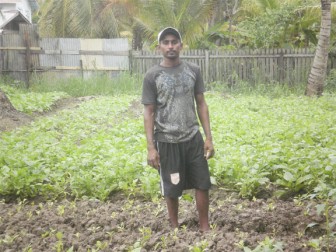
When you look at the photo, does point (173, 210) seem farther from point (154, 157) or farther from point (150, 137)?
point (150, 137)

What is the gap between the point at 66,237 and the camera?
4.38 metres

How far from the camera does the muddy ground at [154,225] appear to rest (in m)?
4.00

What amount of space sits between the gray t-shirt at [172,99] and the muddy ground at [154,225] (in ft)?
2.87

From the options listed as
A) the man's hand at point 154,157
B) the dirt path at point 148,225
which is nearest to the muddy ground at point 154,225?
the dirt path at point 148,225

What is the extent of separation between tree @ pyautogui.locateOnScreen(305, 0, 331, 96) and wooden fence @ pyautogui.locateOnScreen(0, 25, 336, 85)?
7.51ft

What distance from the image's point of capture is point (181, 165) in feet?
14.8

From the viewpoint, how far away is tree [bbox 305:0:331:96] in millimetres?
14734

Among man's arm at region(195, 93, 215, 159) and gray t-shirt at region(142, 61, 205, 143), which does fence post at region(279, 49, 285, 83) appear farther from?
gray t-shirt at region(142, 61, 205, 143)

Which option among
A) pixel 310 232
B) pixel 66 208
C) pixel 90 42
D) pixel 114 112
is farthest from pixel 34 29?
pixel 310 232

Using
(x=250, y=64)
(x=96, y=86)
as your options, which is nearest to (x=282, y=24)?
(x=250, y=64)

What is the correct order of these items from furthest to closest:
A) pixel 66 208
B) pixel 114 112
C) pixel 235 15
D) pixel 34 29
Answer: pixel 235 15 < pixel 34 29 < pixel 114 112 < pixel 66 208

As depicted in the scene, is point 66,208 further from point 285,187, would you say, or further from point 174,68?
point 285,187

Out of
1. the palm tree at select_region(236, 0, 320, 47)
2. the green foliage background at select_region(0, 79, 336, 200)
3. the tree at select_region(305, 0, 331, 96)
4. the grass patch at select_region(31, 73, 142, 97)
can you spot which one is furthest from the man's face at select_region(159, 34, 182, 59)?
the palm tree at select_region(236, 0, 320, 47)

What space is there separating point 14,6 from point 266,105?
28.9 metres
